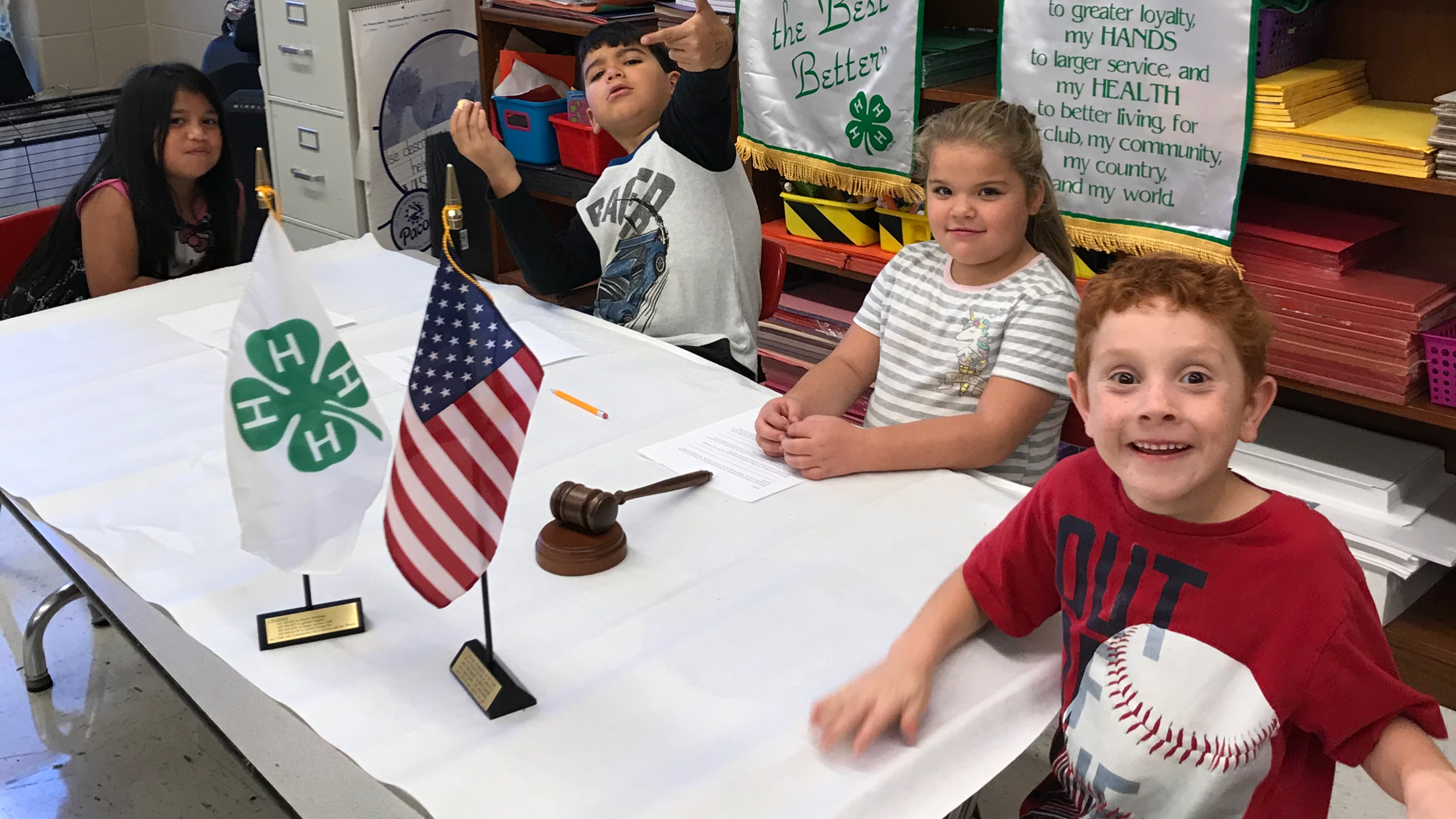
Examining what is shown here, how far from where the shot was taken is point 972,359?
1.69 metres

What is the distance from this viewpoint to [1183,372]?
1055 mm

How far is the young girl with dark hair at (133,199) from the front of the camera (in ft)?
7.72

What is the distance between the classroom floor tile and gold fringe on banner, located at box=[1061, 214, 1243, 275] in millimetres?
922

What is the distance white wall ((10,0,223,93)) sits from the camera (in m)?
5.26

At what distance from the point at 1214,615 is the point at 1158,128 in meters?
1.46

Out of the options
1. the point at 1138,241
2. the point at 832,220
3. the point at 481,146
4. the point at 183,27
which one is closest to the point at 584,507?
the point at 481,146

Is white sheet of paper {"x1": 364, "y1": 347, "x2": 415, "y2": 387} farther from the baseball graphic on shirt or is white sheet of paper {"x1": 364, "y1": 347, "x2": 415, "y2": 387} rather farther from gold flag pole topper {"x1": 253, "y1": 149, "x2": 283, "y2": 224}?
the baseball graphic on shirt

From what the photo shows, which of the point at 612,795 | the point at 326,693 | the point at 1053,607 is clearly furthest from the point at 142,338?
the point at 1053,607

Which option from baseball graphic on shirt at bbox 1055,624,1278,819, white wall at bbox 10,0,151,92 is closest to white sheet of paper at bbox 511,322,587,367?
baseball graphic on shirt at bbox 1055,624,1278,819

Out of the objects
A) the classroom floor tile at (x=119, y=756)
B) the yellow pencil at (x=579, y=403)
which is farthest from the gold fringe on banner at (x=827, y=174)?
the classroom floor tile at (x=119, y=756)

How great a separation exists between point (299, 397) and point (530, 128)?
239 cm

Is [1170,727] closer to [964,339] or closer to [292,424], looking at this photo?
[964,339]

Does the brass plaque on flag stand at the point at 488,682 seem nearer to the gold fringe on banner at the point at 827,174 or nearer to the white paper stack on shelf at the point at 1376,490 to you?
the white paper stack on shelf at the point at 1376,490

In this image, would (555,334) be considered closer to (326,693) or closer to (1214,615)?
(326,693)
